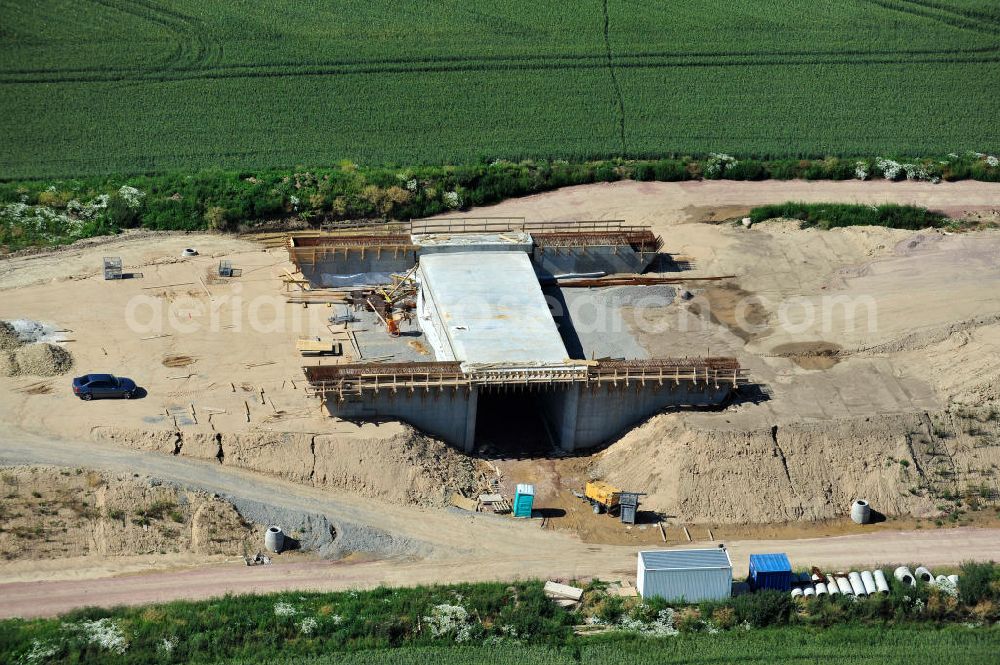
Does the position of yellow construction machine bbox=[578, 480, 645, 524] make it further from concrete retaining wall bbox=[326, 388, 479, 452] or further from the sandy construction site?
concrete retaining wall bbox=[326, 388, 479, 452]

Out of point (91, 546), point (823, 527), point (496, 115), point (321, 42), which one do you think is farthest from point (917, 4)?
point (91, 546)

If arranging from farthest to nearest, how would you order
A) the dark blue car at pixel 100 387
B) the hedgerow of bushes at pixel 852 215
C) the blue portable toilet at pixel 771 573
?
1. the hedgerow of bushes at pixel 852 215
2. the dark blue car at pixel 100 387
3. the blue portable toilet at pixel 771 573

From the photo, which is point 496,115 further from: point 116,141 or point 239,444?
point 239,444

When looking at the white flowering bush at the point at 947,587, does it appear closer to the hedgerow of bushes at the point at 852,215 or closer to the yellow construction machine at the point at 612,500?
the yellow construction machine at the point at 612,500

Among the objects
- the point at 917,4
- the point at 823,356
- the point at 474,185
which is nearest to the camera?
the point at 823,356

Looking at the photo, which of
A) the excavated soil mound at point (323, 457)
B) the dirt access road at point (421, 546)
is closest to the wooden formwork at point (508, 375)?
the excavated soil mound at point (323, 457)

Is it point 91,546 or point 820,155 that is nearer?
point 91,546
